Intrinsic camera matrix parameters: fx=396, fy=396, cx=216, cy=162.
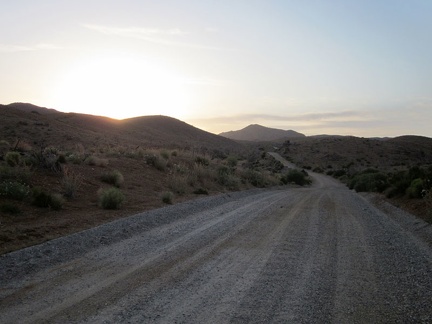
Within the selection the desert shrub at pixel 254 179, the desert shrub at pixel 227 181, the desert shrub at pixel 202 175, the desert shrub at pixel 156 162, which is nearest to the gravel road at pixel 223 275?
the desert shrub at pixel 202 175

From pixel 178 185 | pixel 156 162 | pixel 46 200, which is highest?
pixel 156 162

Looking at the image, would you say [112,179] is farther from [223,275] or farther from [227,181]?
[223,275]

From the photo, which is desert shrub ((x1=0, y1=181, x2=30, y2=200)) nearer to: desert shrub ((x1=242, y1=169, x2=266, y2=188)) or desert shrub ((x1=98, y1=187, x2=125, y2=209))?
desert shrub ((x1=98, y1=187, x2=125, y2=209))

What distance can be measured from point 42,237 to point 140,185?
1134 centimetres

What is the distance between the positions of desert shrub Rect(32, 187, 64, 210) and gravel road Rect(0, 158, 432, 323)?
2879 mm

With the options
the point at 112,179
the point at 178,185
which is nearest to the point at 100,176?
the point at 112,179

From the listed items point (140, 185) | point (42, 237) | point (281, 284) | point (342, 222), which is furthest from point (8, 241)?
point (140, 185)

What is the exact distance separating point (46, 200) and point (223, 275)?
8.65m

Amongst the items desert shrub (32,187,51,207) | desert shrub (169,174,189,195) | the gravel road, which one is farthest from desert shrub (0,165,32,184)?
desert shrub (169,174,189,195)

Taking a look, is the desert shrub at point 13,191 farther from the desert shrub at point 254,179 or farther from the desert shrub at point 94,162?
the desert shrub at point 254,179

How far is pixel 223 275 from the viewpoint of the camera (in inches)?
295

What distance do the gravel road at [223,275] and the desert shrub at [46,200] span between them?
113 inches

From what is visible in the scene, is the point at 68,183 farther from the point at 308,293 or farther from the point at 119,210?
the point at 308,293

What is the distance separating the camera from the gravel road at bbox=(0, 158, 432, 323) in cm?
573
